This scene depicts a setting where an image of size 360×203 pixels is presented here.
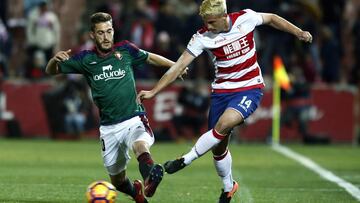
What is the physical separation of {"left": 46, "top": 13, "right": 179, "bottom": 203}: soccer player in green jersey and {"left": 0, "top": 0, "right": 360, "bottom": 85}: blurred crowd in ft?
42.3

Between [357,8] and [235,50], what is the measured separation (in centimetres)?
1885

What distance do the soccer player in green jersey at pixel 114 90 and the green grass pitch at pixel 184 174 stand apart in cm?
91

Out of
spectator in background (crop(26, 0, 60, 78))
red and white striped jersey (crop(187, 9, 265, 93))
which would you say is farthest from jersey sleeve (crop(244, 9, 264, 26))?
spectator in background (crop(26, 0, 60, 78))

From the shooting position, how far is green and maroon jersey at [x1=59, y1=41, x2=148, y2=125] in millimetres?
11078

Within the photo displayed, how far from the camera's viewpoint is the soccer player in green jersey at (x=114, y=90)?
1102 cm

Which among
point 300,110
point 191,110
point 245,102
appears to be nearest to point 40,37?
point 191,110

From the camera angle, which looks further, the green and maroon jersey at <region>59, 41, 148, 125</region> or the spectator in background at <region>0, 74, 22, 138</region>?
the spectator in background at <region>0, 74, 22, 138</region>

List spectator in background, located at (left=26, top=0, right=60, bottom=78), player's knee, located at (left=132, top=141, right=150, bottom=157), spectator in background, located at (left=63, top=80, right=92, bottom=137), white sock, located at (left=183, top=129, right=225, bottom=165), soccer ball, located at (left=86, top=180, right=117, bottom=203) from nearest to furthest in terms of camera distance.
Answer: soccer ball, located at (left=86, top=180, right=117, bottom=203), player's knee, located at (left=132, top=141, right=150, bottom=157), white sock, located at (left=183, top=129, right=225, bottom=165), spectator in background, located at (left=63, top=80, right=92, bottom=137), spectator in background, located at (left=26, top=0, right=60, bottom=78)

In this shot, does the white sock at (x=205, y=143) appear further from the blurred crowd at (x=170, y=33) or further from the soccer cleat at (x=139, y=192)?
the blurred crowd at (x=170, y=33)

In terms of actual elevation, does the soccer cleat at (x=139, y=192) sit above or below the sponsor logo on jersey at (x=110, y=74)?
below

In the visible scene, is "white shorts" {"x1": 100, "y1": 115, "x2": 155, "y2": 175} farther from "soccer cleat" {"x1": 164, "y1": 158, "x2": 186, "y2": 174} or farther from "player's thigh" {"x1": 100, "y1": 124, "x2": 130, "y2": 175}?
"soccer cleat" {"x1": 164, "y1": 158, "x2": 186, "y2": 174}

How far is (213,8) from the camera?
10.9 metres

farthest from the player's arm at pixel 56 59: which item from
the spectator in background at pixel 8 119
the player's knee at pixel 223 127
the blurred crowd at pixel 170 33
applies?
the spectator in background at pixel 8 119

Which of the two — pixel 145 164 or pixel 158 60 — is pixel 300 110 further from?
pixel 145 164
